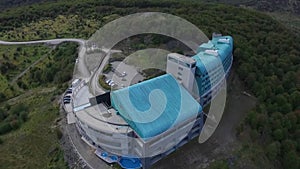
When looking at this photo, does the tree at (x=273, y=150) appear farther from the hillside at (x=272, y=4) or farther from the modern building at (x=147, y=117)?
the hillside at (x=272, y=4)

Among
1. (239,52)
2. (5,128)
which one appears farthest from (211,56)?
(5,128)

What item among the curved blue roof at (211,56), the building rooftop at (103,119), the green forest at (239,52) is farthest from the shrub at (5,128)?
the curved blue roof at (211,56)

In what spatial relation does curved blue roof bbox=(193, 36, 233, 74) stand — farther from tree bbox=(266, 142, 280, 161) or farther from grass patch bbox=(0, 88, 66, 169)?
grass patch bbox=(0, 88, 66, 169)

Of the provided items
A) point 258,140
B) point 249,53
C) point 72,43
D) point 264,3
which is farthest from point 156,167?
point 264,3

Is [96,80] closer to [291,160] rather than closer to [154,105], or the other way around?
[154,105]

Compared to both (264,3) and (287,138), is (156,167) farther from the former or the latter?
(264,3)

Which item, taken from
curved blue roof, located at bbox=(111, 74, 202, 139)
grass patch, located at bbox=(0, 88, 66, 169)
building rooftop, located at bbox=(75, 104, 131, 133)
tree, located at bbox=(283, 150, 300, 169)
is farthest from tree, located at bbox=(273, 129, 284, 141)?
grass patch, located at bbox=(0, 88, 66, 169)
